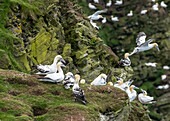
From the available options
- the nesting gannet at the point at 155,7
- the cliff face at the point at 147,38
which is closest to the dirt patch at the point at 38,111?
the cliff face at the point at 147,38

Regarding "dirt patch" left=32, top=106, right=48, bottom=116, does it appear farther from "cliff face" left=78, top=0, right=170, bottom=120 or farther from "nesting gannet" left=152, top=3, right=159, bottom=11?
"nesting gannet" left=152, top=3, right=159, bottom=11

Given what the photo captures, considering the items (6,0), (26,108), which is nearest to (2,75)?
(26,108)

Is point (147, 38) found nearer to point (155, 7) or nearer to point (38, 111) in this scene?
point (155, 7)

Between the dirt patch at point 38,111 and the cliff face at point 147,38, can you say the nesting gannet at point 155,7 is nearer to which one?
the cliff face at point 147,38

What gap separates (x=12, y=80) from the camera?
41.0 ft

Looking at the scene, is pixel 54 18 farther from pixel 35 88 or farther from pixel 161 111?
pixel 161 111

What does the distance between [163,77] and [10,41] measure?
1167 inches

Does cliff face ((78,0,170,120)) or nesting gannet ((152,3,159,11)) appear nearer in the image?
cliff face ((78,0,170,120))

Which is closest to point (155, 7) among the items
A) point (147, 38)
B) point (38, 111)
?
point (147, 38)

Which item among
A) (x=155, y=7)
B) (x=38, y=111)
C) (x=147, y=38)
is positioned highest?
(x=155, y=7)

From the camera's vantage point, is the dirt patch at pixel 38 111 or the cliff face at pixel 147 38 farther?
the cliff face at pixel 147 38

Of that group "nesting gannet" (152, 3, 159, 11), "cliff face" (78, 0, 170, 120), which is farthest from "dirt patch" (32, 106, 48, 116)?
"nesting gannet" (152, 3, 159, 11)

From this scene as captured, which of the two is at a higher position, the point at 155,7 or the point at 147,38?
the point at 155,7

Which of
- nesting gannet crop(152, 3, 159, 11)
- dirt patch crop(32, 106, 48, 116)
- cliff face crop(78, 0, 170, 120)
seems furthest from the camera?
nesting gannet crop(152, 3, 159, 11)
